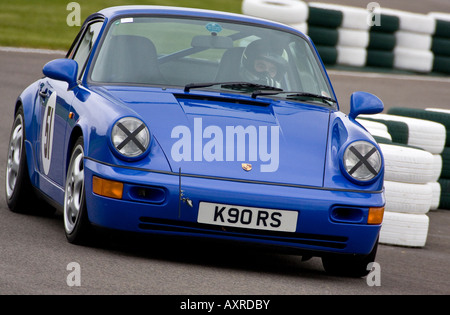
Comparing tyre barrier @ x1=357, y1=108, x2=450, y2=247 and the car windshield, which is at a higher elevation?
the car windshield

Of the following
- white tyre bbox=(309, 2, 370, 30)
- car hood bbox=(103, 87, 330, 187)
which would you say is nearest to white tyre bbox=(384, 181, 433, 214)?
car hood bbox=(103, 87, 330, 187)

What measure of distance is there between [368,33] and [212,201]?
42.2 ft

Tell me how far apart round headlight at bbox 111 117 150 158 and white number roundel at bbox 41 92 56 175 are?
1.13m

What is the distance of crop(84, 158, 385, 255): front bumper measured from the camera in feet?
16.4

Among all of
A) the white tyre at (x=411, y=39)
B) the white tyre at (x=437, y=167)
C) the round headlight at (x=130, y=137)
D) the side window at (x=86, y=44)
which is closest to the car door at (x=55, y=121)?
the side window at (x=86, y=44)

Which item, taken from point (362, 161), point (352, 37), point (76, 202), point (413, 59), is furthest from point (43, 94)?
point (413, 59)

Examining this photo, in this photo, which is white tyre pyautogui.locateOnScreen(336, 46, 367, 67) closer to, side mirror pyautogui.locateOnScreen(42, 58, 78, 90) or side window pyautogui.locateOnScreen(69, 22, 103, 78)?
side window pyautogui.locateOnScreen(69, 22, 103, 78)

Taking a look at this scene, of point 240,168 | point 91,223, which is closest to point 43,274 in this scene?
point 91,223

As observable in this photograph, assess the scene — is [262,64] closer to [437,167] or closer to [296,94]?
[296,94]

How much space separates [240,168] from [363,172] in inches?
26.5

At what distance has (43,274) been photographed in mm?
4609

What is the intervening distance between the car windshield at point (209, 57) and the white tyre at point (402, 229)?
5.46ft

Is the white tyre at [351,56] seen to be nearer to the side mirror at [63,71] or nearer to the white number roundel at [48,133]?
the white number roundel at [48,133]

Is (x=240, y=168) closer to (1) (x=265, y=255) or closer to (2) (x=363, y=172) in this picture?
(2) (x=363, y=172)
